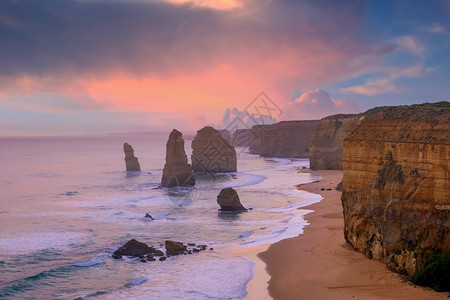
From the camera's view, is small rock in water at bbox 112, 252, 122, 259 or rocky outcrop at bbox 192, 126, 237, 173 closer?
small rock in water at bbox 112, 252, 122, 259

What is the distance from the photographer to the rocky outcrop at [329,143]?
3155 inches

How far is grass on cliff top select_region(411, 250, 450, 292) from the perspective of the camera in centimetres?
1529

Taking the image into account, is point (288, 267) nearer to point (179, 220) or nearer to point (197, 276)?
point (197, 276)

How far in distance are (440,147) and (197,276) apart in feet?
40.0

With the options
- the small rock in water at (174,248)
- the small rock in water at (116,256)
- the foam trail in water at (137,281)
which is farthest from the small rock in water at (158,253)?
the foam trail in water at (137,281)

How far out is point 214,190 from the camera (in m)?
57.8

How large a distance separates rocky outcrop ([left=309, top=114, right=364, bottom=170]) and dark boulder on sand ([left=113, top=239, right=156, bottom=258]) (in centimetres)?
5960

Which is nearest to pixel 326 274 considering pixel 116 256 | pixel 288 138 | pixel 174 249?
pixel 174 249

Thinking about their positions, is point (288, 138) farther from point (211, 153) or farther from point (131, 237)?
point (131, 237)

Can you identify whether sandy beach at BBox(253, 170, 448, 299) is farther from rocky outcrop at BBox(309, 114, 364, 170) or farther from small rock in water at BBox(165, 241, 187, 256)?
rocky outcrop at BBox(309, 114, 364, 170)

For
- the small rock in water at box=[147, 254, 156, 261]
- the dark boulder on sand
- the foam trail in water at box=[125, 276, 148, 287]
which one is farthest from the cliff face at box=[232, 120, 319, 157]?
the foam trail in water at box=[125, 276, 148, 287]

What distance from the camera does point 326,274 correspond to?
19.3 m

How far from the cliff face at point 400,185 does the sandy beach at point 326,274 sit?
36.3 inches

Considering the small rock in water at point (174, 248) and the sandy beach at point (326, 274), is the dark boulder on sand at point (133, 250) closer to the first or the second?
the small rock in water at point (174, 248)
